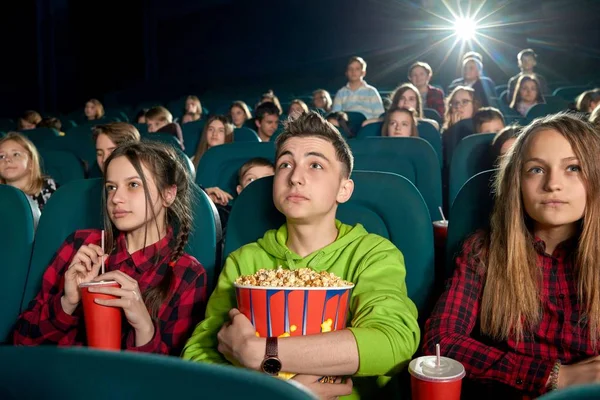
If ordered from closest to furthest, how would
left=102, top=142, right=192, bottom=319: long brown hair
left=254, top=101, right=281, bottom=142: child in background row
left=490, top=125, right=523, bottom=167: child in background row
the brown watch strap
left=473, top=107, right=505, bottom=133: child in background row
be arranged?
the brown watch strap < left=102, top=142, right=192, bottom=319: long brown hair < left=490, top=125, right=523, bottom=167: child in background row < left=473, top=107, right=505, bottom=133: child in background row < left=254, top=101, right=281, bottom=142: child in background row

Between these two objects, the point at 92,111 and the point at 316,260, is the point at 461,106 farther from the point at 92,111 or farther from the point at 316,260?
the point at 92,111

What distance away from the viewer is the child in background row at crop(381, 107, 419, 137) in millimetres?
3465

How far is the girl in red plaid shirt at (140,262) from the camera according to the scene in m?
1.44

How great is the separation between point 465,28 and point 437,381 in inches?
384

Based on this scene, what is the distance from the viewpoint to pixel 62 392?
388 mm

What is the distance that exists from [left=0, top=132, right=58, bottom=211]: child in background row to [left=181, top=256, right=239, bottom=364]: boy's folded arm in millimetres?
1559

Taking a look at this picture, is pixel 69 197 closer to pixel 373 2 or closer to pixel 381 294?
pixel 381 294

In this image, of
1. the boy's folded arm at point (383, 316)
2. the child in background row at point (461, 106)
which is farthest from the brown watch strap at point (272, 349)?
the child in background row at point (461, 106)

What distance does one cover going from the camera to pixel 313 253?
143 centimetres

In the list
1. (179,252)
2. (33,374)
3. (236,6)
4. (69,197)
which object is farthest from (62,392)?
(236,6)

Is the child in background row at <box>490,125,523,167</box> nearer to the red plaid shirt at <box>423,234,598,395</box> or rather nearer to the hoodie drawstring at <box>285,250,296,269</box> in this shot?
the red plaid shirt at <box>423,234,598,395</box>

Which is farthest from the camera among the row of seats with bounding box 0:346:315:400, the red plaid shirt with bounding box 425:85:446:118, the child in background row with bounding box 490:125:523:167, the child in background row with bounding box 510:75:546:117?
the red plaid shirt with bounding box 425:85:446:118

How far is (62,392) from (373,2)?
36.0 feet

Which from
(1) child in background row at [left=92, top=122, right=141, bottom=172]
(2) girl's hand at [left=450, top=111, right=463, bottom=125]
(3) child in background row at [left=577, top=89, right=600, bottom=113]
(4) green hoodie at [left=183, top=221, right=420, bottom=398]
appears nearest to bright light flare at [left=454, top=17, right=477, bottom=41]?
(2) girl's hand at [left=450, top=111, right=463, bottom=125]
